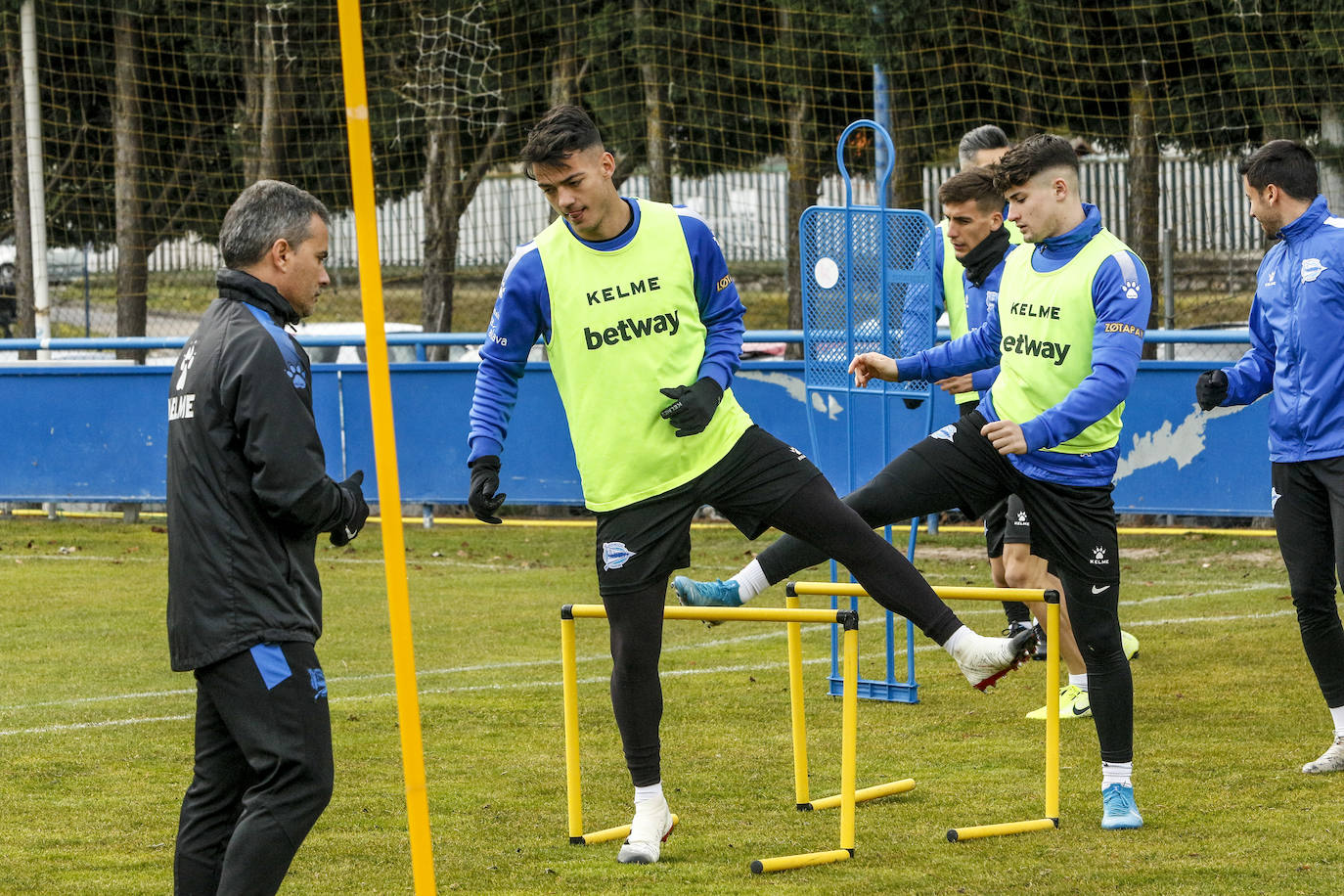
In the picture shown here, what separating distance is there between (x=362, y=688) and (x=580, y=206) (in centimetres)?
379

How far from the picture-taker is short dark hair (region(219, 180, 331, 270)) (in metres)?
3.97

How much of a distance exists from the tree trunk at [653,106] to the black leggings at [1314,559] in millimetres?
10164

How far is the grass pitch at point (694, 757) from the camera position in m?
5.13

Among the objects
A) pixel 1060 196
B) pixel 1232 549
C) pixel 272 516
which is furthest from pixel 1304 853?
pixel 1232 549

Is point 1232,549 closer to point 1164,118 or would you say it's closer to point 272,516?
point 1164,118

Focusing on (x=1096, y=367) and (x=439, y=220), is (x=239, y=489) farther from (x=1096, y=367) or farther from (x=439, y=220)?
(x=439, y=220)

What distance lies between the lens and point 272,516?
12.6ft

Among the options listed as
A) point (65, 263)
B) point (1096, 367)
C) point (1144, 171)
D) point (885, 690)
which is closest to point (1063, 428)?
point (1096, 367)

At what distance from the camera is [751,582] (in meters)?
5.88

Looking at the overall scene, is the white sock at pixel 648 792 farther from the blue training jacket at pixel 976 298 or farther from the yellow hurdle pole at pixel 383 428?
the blue training jacket at pixel 976 298

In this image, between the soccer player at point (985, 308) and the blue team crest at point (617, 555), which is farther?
the soccer player at point (985, 308)

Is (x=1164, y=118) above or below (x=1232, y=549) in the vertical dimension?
above

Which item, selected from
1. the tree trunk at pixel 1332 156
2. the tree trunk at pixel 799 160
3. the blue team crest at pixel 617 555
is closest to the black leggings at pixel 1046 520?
the blue team crest at pixel 617 555

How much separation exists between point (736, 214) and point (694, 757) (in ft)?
45.5
